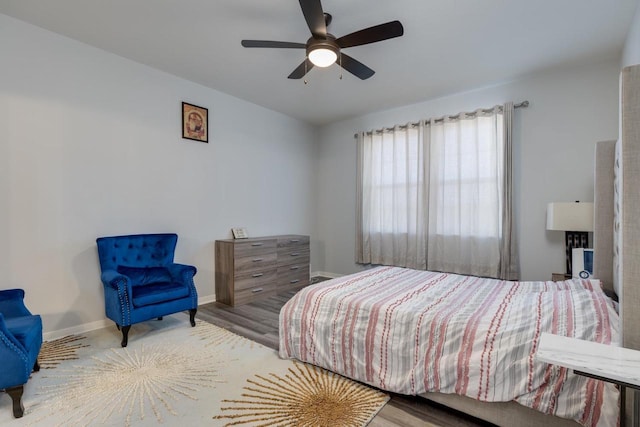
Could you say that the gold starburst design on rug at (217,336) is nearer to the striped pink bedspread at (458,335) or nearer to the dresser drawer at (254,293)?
the striped pink bedspread at (458,335)

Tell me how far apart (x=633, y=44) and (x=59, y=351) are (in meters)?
5.53

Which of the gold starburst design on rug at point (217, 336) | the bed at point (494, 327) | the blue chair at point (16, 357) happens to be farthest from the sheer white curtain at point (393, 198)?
the blue chair at point (16, 357)

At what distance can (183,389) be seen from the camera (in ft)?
6.90

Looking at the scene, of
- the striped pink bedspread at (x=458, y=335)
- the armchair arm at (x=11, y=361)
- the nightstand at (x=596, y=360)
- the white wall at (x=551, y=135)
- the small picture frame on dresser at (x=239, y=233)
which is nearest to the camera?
the nightstand at (x=596, y=360)

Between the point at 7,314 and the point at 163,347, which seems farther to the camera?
the point at 163,347

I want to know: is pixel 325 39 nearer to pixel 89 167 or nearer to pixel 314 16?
pixel 314 16

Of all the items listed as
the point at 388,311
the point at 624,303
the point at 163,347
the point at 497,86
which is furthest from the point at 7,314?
the point at 497,86

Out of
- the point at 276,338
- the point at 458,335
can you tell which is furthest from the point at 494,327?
the point at 276,338

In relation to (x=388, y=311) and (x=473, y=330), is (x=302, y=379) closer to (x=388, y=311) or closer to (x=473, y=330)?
(x=388, y=311)

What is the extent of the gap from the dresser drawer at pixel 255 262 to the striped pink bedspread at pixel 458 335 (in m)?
1.71

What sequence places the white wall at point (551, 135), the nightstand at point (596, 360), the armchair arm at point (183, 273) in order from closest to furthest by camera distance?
the nightstand at point (596, 360) → the armchair arm at point (183, 273) → the white wall at point (551, 135)

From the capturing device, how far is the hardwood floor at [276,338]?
1.80 meters

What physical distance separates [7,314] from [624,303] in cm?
378

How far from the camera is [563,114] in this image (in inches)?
139
